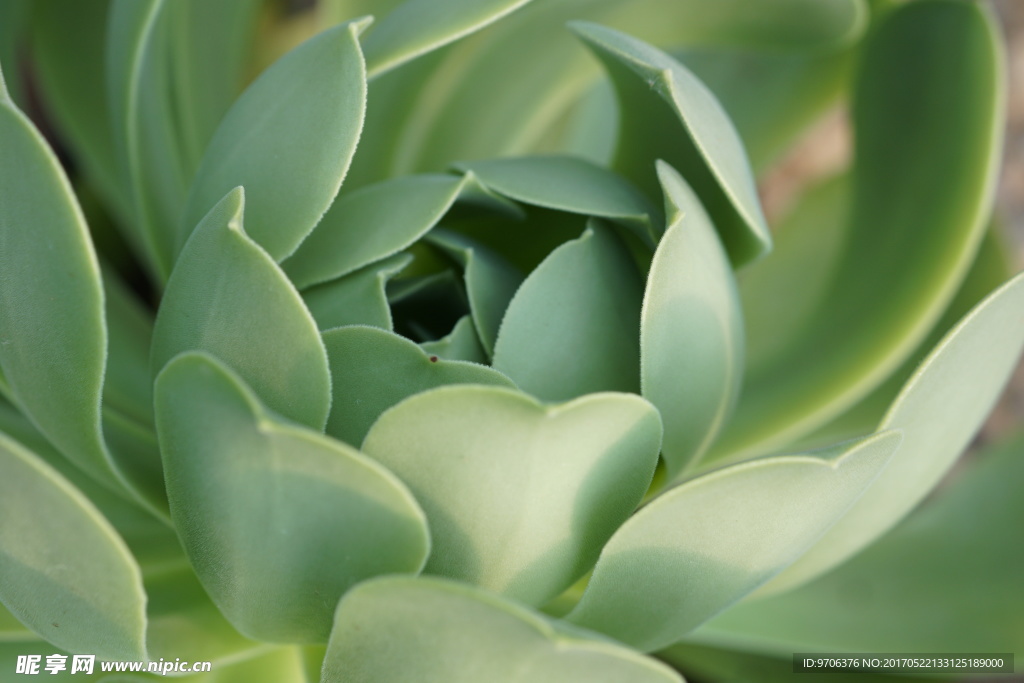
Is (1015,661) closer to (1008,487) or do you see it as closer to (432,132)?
(1008,487)

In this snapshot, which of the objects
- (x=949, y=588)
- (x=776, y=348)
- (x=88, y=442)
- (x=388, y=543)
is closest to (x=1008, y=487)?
(x=949, y=588)

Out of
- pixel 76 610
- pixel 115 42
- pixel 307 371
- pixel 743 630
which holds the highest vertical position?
pixel 115 42

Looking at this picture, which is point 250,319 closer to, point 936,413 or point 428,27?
point 428,27

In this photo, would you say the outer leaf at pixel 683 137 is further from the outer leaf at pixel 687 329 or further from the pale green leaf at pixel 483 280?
the pale green leaf at pixel 483 280

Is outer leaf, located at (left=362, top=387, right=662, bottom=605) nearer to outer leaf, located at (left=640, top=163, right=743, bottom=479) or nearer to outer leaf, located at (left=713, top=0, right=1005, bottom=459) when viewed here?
outer leaf, located at (left=640, top=163, right=743, bottom=479)

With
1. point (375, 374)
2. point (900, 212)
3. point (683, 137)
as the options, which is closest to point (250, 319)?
point (375, 374)

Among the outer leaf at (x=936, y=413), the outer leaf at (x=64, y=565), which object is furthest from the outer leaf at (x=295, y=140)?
the outer leaf at (x=936, y=413)
